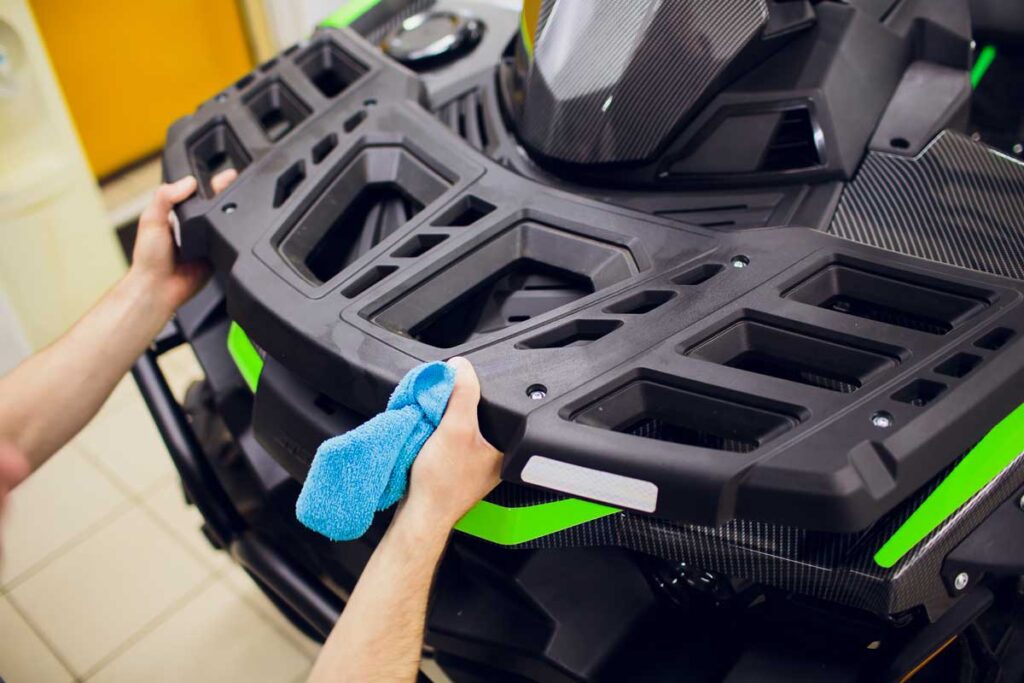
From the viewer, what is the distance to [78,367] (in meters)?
1.18

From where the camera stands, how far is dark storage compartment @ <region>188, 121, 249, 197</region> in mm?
1139

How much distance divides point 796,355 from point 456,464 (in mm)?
284

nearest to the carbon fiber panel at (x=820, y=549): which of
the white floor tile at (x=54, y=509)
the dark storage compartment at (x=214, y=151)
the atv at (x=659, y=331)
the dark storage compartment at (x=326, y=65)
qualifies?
the atv at (x=659, y=331)

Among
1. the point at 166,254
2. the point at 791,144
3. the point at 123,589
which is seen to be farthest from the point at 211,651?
Result: the point at 791,144

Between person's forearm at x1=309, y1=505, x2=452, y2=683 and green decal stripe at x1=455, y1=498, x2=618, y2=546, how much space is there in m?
0.04

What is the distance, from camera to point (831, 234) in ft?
2.81

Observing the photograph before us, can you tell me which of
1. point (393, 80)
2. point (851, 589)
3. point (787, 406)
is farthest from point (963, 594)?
point (393, 80)

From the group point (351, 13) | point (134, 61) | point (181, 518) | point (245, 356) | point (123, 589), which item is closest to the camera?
point (245, 356)

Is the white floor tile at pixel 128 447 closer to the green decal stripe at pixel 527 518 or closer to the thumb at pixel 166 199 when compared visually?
the thumb at pixel 166 199

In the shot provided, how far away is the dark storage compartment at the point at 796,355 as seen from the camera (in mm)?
735

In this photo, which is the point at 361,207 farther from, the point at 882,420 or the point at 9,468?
the point at 882,420

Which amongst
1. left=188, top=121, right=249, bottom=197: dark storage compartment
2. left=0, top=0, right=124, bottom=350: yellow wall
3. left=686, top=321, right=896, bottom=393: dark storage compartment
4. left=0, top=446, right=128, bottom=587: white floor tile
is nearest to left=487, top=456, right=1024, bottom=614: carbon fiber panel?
left=686, top=321, right=896, bottom=393: dark storage compartment

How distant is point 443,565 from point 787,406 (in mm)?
415

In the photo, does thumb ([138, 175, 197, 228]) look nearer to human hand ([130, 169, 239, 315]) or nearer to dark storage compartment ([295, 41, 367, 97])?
human hand ([130, 169, 239, 315])
